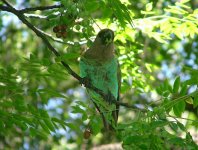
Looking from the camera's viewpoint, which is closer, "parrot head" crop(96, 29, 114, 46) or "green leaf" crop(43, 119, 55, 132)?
"green leaf" crop(43, 119, 55, 132)

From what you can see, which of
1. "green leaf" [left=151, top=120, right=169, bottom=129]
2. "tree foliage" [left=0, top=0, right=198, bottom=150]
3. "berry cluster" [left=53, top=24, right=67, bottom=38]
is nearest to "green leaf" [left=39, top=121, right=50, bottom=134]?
"tree foliage" [left=0, top=0, right=198, bottom=150]

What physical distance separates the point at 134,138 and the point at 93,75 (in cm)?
192

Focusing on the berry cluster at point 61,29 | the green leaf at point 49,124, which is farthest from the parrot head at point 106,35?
the green leaf at point 49,124

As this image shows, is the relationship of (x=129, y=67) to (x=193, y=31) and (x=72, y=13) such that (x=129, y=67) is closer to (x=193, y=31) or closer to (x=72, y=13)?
(x=193, y=31)

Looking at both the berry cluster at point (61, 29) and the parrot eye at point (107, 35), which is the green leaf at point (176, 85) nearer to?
the berry cluster at point (61, 29)

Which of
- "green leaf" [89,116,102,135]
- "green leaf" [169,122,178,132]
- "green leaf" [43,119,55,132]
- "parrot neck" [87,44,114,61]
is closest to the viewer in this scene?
"green leaf" [169,122,178,132]

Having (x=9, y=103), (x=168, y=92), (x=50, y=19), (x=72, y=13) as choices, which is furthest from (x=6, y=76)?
Result: (x=168, y=92)

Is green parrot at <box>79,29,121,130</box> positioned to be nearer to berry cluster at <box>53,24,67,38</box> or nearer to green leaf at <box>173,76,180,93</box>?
berry cluster at <box>53,24,67,38</box>

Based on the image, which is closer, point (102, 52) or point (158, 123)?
point (158, 123)

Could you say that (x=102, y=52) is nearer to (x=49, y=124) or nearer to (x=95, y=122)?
(x=49, y=124)

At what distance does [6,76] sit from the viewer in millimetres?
3592

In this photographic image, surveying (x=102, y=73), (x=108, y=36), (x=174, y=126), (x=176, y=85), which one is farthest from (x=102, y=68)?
(x=174, y=126)

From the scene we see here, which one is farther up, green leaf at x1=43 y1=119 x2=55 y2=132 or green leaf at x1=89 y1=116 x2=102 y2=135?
green leaf at x1=89 y1=116 x2=102 y2=135

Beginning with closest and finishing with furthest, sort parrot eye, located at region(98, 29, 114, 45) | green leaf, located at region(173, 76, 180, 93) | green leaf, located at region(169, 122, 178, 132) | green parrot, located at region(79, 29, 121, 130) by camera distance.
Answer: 1. green leaf, located at region(169, 122, 178, 132)
2. green leaf, located at region(173, 76, 180, 93)
3. parrot eye, located at region(98, 29, 114, 45)
4. green parrot, located at region(79, 29, 121, 130)
